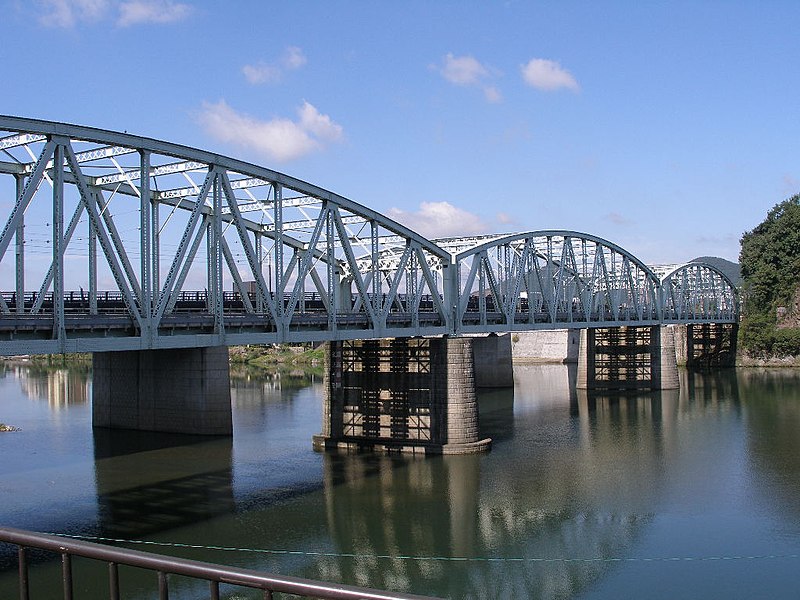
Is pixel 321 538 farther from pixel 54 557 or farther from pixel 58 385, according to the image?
pixel 58 385

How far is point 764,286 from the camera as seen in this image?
95.2 m

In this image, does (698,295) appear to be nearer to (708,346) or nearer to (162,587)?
(708,346)

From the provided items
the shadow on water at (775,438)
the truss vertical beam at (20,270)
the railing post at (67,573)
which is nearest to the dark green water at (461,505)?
the shadow on water at (775,438)

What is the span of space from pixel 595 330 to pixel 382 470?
Answer: 1575 inches

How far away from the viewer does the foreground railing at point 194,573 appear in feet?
16.2

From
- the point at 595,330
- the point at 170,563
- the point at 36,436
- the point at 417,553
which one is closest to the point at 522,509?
the point at 417,553

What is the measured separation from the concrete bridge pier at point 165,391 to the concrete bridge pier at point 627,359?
34802 millimetres

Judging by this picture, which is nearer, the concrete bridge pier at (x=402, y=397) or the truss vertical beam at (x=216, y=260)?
the truss vertical beam at (x=216, y=260)

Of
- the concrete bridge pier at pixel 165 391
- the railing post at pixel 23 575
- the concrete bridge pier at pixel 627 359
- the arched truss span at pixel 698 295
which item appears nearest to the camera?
the railing post at pixel 23 575

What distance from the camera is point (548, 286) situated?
58219 millimetres

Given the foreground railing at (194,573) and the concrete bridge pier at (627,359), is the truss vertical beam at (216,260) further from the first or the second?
the concrete bridge pier at (627,359)

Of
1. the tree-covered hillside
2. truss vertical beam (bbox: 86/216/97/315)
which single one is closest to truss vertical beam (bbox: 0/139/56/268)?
truss vertical beam (bbox: 86/216/97/315)

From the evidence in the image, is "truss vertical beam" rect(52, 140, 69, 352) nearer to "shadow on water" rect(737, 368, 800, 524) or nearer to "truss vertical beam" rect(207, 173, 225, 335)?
"truss vertical beam" rect(207, 173, 225, 335)

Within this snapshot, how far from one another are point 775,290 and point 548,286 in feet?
157
